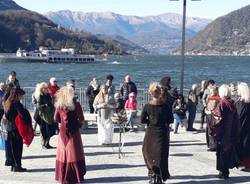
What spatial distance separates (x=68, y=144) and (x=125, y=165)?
2069mm

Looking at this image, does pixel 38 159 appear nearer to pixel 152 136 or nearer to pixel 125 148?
pixel 125 148

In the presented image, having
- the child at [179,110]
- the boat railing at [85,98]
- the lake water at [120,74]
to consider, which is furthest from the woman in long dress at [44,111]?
the lake water at [120,74]

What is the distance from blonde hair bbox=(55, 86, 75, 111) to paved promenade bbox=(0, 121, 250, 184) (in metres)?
1.39

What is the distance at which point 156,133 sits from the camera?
33.5ft

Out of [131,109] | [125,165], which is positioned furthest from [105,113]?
[131,109]

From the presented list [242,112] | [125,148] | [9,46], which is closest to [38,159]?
[125,148]

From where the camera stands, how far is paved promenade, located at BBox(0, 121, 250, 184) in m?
10.8

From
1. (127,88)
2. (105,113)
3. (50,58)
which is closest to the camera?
(105,113)

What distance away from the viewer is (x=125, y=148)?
14141 millimetres

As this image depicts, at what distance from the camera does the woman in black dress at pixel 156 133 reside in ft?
33.2

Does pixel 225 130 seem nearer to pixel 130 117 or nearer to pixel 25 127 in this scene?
pixel 25 127

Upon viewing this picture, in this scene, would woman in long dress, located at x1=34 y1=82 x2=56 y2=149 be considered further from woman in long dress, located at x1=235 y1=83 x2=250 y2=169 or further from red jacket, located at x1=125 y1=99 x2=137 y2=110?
woman in long dress, located at x1=235 y1=83 x2=250 y2=169

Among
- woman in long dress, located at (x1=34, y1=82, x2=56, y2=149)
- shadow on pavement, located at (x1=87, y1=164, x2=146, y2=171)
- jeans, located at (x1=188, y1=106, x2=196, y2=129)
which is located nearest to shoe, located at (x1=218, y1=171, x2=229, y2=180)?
shadow on pavement, located at (x1=87, y1=164, x2=146, y2=171)

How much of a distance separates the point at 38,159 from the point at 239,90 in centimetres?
453
